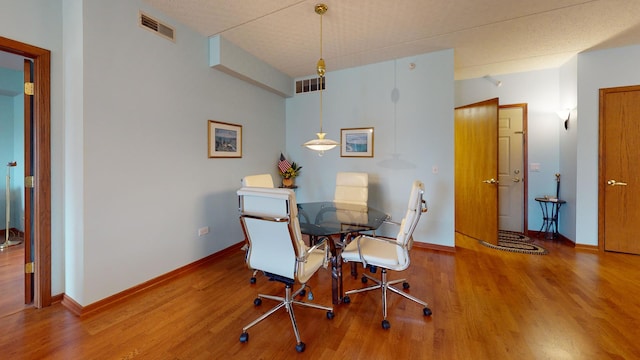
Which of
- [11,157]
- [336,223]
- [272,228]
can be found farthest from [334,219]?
[11,157]

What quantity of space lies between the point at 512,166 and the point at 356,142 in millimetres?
2856

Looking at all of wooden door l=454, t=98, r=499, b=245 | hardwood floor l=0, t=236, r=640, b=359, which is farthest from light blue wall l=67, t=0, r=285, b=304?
wooden door l=454, t=98, r=499, b=245

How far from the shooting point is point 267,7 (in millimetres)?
2613

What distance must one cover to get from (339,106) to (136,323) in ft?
12.5

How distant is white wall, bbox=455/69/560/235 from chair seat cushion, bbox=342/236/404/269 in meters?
3.72

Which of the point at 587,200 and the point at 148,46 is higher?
the point at 148,46

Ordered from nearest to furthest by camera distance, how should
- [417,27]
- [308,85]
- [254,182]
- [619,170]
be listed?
[417,27] < [254,182] < [619,170] < [308,85]

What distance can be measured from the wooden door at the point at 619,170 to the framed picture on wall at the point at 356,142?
3.15 metres

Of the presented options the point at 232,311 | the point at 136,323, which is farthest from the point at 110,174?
the point at 232,311

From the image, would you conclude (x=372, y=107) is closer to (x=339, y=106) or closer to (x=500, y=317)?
(x=339, y=106)

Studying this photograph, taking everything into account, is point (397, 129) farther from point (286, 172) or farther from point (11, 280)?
point (11, 280)

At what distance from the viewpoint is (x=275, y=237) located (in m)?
1.79

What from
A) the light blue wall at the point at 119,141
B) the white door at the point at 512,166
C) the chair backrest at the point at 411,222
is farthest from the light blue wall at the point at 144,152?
the white door at the point at 512,166

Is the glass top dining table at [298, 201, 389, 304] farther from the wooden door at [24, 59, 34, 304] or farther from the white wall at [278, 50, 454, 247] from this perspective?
the wooden door at [24, 59, 34, 304]
